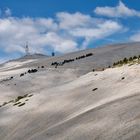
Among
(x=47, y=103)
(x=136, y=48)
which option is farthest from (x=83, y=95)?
(x=136, y=48)

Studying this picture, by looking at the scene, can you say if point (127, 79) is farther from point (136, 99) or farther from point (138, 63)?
point (136, 99)

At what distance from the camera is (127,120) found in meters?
22.5

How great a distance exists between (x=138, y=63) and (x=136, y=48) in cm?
6131

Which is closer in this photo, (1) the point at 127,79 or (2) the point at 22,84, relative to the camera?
(1) the point at 127,79

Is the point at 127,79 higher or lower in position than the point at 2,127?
higher

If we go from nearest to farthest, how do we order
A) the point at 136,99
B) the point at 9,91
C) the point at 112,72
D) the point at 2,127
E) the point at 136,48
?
the point at 136,99, the point at 2,127, the point at 112,72, the point at 9,91, the point at 136,48

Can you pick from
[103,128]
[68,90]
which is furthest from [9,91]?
[103,128]

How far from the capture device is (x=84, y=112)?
89.5 ft

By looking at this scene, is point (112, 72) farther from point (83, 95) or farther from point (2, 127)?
point (2, 127)

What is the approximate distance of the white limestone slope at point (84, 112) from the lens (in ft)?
74.5

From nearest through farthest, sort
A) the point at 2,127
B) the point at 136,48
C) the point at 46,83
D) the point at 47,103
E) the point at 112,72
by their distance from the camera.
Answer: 1. the point at 2,127
2. the point at 47,103
3. the point at 112,72
4. the point at 46,83
5. the point at 136,48

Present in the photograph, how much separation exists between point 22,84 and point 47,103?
33.3 metres

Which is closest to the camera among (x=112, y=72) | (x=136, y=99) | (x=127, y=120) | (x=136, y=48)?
(x=127, y=120)

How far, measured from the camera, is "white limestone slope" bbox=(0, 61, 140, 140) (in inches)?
894
